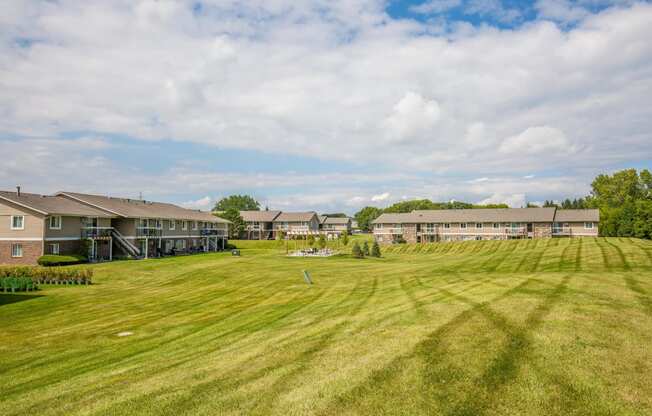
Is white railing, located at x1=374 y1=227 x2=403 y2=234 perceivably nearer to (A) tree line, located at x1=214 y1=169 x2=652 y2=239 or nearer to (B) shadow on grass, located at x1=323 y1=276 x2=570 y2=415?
(A) tree line, located at x1=214 y1=169 x2=652 y2=239

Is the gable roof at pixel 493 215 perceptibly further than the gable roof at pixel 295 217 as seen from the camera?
No

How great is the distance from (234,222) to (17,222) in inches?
2307

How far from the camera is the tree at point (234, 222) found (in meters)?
99.2

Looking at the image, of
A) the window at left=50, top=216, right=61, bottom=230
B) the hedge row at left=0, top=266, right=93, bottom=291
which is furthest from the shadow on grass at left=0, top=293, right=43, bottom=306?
the window at left=50, top=216, right=61, bottom=230

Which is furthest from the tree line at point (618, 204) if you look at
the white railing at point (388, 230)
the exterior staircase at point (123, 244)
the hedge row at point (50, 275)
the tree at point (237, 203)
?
the hedge row at point (50, 275)

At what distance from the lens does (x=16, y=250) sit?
4212 centimetres

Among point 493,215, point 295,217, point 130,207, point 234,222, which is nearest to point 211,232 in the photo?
point 130,207

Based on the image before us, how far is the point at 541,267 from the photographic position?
104 ft

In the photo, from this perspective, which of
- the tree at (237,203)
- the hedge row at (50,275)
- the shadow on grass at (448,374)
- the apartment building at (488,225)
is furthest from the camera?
the tree at (237,203)

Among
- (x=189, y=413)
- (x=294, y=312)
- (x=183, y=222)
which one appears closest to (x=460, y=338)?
(x=189, y=413)

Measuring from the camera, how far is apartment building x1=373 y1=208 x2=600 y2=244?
80.1m

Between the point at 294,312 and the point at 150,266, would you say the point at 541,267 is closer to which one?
the point at 294,312

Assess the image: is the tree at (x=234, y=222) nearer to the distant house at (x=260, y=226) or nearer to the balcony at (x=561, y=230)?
the distant house at (x=260, y=226)

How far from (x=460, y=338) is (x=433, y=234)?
81.2 metres
